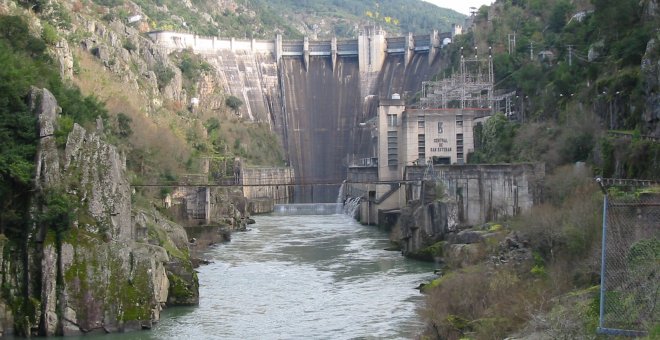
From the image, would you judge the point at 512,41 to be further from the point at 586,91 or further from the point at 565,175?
the point at 565,175

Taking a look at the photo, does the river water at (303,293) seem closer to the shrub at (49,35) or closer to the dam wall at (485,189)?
the dam wall at (485,189)

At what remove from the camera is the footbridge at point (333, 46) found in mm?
118375

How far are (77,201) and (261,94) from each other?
86.6 meters

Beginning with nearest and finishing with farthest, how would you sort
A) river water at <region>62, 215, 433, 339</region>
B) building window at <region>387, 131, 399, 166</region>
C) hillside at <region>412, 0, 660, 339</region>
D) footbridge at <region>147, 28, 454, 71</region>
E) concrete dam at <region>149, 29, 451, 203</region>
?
hillside at <region>412, 0, 660, 339</region> → river water at <region>62, 215, 433, 339</region> → building window at <region>387, 131, 399, 166</region> → concrete dam at <region>149, 29, 451, 203</region> → footbridge at <region>147, 28, 454, 71</region>

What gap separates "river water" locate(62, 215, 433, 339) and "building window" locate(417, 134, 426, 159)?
7.09m

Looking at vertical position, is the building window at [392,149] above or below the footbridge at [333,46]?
below

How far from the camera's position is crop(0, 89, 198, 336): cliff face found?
3119 cm

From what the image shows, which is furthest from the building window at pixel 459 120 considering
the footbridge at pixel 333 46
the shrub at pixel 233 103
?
the shrub at pixel 233 103

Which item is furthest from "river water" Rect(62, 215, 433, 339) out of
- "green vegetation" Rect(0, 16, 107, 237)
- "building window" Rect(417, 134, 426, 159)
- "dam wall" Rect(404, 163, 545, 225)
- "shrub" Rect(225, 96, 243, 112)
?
"shrub" Rect(225, 96, 243, 112)

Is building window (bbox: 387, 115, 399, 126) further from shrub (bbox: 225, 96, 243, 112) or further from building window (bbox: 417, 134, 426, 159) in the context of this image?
shrub (bbox: 225, 96, 243, 112)

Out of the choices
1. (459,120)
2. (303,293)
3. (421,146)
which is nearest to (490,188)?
(421,146)

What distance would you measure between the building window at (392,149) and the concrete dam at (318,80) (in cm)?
3940

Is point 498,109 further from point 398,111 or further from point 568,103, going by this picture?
point 568,103

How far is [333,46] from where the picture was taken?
121625 millimetres
